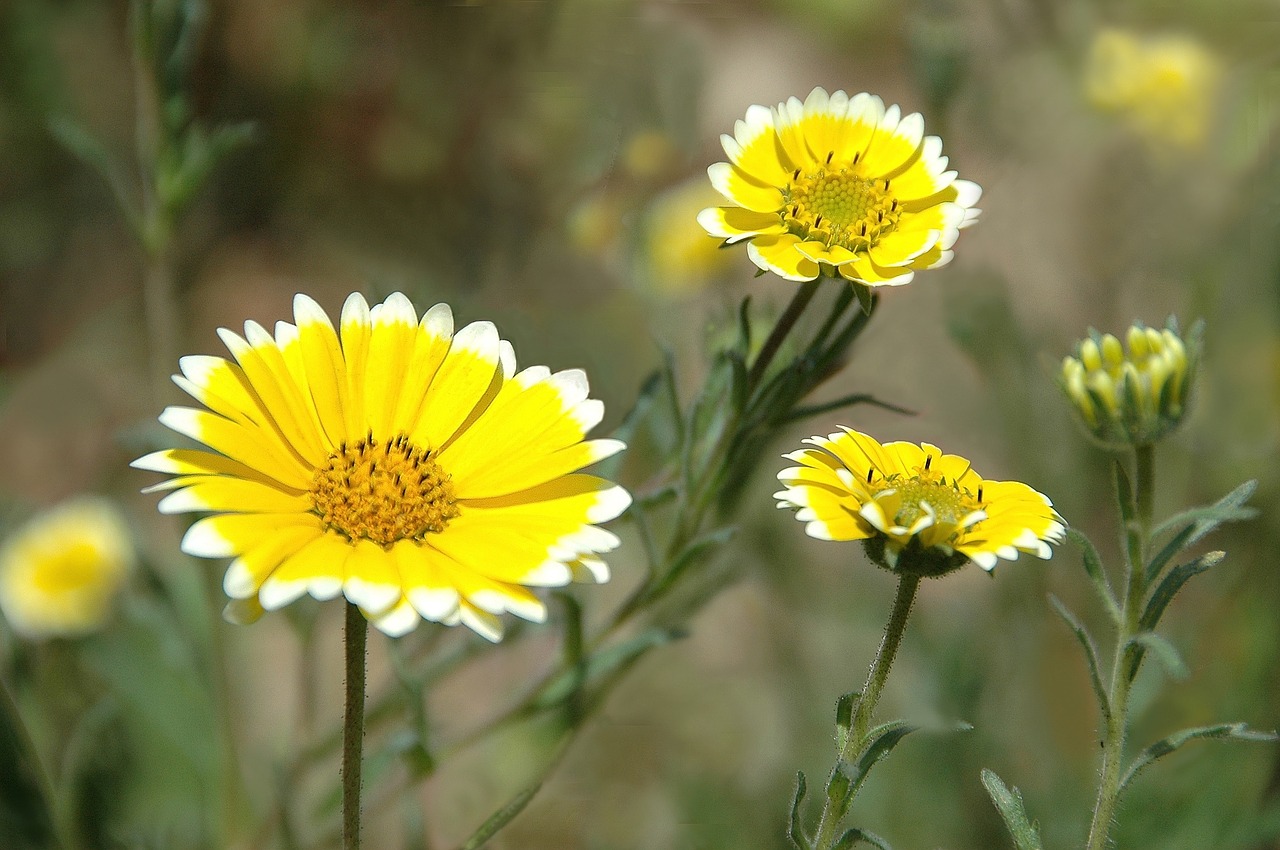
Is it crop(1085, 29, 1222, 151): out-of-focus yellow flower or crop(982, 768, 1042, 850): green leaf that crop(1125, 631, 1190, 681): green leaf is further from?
crop(1085, 29, 1222, 151): out-of-focus yellow flower

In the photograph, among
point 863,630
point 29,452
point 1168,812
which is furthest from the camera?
point 29,452

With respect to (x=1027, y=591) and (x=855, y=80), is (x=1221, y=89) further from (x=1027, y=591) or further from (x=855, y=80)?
(x=1027, y=591)

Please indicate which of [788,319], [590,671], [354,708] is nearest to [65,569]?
[590,671]

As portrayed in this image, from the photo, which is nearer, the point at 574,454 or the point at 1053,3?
the point at 574,454

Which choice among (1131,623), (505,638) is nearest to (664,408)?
(505,638)

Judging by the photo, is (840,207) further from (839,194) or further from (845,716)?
(845,716)

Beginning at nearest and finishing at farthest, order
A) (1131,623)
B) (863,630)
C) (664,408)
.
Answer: (1131,623), (664,408), (863,630)

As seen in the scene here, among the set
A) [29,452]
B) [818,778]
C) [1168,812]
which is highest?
[29,452]
